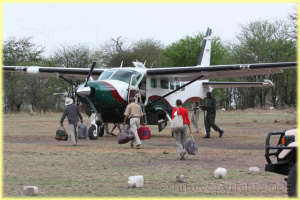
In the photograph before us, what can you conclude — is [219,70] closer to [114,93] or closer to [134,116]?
[114,93]

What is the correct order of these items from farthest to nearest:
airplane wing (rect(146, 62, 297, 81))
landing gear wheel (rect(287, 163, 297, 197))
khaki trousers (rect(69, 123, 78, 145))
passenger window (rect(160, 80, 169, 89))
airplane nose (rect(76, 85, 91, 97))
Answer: passenger window (rect(160, 80, 169, 89)) < airplane wing (rect(146, 62, 297, 81)) < airplane nose (rect(76, 85, 91, 97)) < khaki trousers (rect(69, 123, 78, 145)) < landing gear wheel (rect(287, 163, 297, 197))

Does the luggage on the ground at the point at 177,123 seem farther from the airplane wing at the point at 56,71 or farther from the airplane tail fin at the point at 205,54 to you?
the airplane tail fin at the point at 205,54

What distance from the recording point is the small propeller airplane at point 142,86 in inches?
778

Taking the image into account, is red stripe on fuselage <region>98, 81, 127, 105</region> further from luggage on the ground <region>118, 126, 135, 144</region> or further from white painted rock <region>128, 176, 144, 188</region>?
white painted rock <region>128, 176, 144, 188</region>

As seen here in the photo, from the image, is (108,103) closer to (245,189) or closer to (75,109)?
(75,109)

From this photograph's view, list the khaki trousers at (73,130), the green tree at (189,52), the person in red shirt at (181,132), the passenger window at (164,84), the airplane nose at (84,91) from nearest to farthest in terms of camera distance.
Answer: the person in red shirt at (181,132) < the khaki trousers at (73,130) < the airplane nose at (84,91) < the passenger window at (164,84) < the green tree at (189,52)

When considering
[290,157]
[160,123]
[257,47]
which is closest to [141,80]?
[160,123]

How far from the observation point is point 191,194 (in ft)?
27.0

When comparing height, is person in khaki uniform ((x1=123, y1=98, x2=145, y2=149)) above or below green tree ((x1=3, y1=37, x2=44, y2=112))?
below

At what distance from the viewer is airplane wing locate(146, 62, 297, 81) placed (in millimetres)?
20938

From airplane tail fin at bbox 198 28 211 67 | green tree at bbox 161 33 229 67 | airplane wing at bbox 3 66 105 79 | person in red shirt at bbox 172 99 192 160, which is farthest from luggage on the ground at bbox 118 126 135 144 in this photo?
green tree at bbox 161 33 229 67

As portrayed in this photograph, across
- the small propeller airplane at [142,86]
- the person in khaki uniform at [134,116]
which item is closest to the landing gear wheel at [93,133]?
the small propeller airplane at [142,86]

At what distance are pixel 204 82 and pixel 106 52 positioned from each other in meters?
47.5

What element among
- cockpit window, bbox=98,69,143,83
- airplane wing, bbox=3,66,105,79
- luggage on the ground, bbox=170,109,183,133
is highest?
airplane wing, bbox=3,66,105,79
